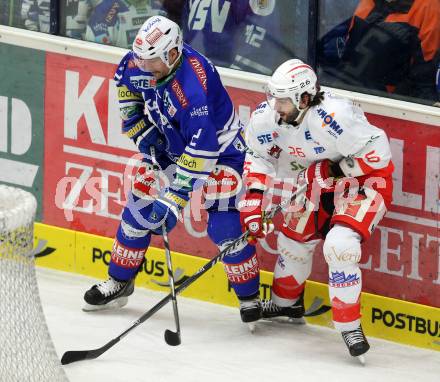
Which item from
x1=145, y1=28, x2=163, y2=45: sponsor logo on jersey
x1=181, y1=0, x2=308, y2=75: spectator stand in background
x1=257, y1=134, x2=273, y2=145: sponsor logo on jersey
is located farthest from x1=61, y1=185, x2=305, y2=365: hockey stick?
x1=145, y1=28, x2=163, y2=45: sponsor logo on jersey

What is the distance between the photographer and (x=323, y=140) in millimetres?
6852

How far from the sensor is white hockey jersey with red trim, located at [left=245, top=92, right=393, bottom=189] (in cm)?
679

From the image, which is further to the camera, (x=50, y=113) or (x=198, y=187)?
(x=50, y=113)

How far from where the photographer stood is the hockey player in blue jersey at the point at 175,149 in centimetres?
695

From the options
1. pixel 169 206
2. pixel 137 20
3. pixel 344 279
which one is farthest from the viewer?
pixel 137 20

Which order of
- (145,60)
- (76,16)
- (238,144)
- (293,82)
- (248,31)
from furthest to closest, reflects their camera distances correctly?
(76,16), (248,31), (238,144), (145,60), (293,82)

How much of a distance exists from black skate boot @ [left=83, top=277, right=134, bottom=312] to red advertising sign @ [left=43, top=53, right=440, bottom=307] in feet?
1.17

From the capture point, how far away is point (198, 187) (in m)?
7.21

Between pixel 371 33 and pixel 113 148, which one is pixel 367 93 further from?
pixel 113 148

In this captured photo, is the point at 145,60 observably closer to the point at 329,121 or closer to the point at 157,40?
the point at 157,40

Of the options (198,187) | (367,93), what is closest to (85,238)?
(198,187)

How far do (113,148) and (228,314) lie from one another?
1.01 m

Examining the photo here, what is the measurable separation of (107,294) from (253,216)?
0.95m

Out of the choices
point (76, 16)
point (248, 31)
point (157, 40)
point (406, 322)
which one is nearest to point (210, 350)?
point (406, 322)
